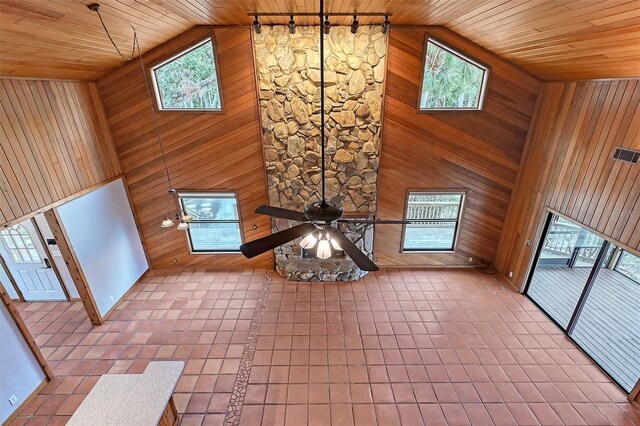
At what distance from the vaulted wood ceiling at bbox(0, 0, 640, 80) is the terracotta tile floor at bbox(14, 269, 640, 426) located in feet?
12.1

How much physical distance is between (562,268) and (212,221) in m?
6.98

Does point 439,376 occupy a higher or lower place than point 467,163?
lower

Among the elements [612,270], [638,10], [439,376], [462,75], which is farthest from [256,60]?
[612,270]

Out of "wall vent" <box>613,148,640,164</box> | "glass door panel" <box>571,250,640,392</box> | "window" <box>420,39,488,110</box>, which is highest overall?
"window" <box>420,39,488,110</box>

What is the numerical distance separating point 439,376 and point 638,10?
4.08m

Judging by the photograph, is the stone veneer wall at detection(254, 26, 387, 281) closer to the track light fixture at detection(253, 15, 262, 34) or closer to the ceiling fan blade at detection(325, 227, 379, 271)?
the track light fixture at detection(253, 15, 262, 34)

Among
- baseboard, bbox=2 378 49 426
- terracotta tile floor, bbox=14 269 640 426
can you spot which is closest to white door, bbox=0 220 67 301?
terracotta tile floor, bbox=14 269 640 426

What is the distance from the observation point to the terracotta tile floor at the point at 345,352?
347 centimetres

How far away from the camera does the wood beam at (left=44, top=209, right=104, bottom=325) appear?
4.13m

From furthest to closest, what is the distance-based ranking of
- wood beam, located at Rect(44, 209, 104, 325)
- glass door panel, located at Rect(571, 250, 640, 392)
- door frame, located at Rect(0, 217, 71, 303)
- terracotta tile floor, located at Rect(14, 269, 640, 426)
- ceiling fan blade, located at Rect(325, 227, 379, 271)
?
door frame, located at Rect(0, 217, 71, 303), wood beam, located at Rect(44, 209, 104, 325), glass door panel, located at Rect(571, 250, 640, 392), terracotta tile floor, located at Rect(14, 269, 640, 426), ceiling fan blade, located at Rect(325, 227, 379, 271)

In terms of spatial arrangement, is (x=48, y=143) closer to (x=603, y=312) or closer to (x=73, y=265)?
(x=73, y=265)

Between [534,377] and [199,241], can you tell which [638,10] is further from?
[199,241]

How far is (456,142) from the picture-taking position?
5156mm

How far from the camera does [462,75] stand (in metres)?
4.84
